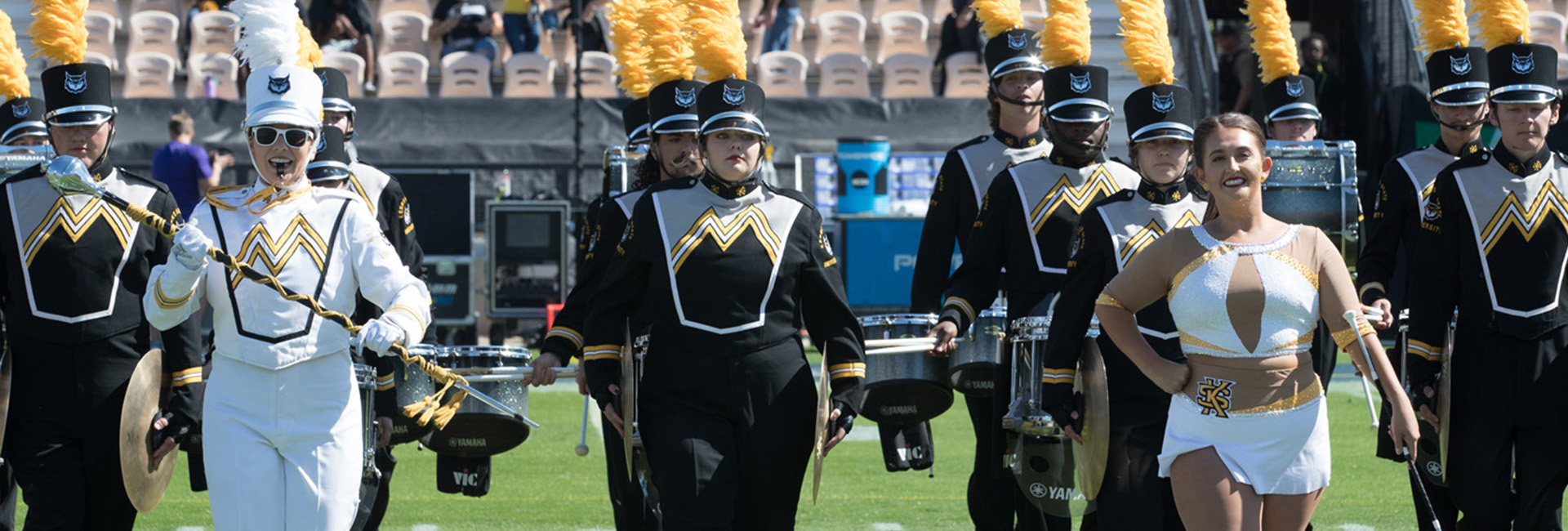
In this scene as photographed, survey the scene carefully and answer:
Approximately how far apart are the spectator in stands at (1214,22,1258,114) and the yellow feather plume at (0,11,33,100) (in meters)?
12.1

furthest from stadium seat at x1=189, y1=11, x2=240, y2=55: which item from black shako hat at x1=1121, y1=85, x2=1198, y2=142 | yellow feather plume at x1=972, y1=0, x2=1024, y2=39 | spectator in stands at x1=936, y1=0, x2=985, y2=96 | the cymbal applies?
black shako hat at x1=1121, y1=85, x2=1198, y2=142

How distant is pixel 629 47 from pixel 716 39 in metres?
1.56

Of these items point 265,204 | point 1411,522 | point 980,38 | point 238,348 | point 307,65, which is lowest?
point 1411,522

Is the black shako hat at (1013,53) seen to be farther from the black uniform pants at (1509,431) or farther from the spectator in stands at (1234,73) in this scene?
the spectator in stands at (1234,73)

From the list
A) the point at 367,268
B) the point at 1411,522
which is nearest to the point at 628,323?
the point at 367,268

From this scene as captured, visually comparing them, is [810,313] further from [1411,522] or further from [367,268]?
[1411,522]

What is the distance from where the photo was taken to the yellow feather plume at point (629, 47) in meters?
8.09

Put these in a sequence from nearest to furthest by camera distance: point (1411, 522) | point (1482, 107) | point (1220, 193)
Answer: point (1220, 193)
point (1482, 107)
point (1411, 522)

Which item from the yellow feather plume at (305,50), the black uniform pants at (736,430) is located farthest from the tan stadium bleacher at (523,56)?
the black uniform pants at (736,430)

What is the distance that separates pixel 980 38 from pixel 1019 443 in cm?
1389

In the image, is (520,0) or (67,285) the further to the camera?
(520,0)

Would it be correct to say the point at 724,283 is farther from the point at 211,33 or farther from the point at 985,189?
the point at 211,33

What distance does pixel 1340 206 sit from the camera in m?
8.03

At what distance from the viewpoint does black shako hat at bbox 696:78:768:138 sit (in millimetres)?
6398
